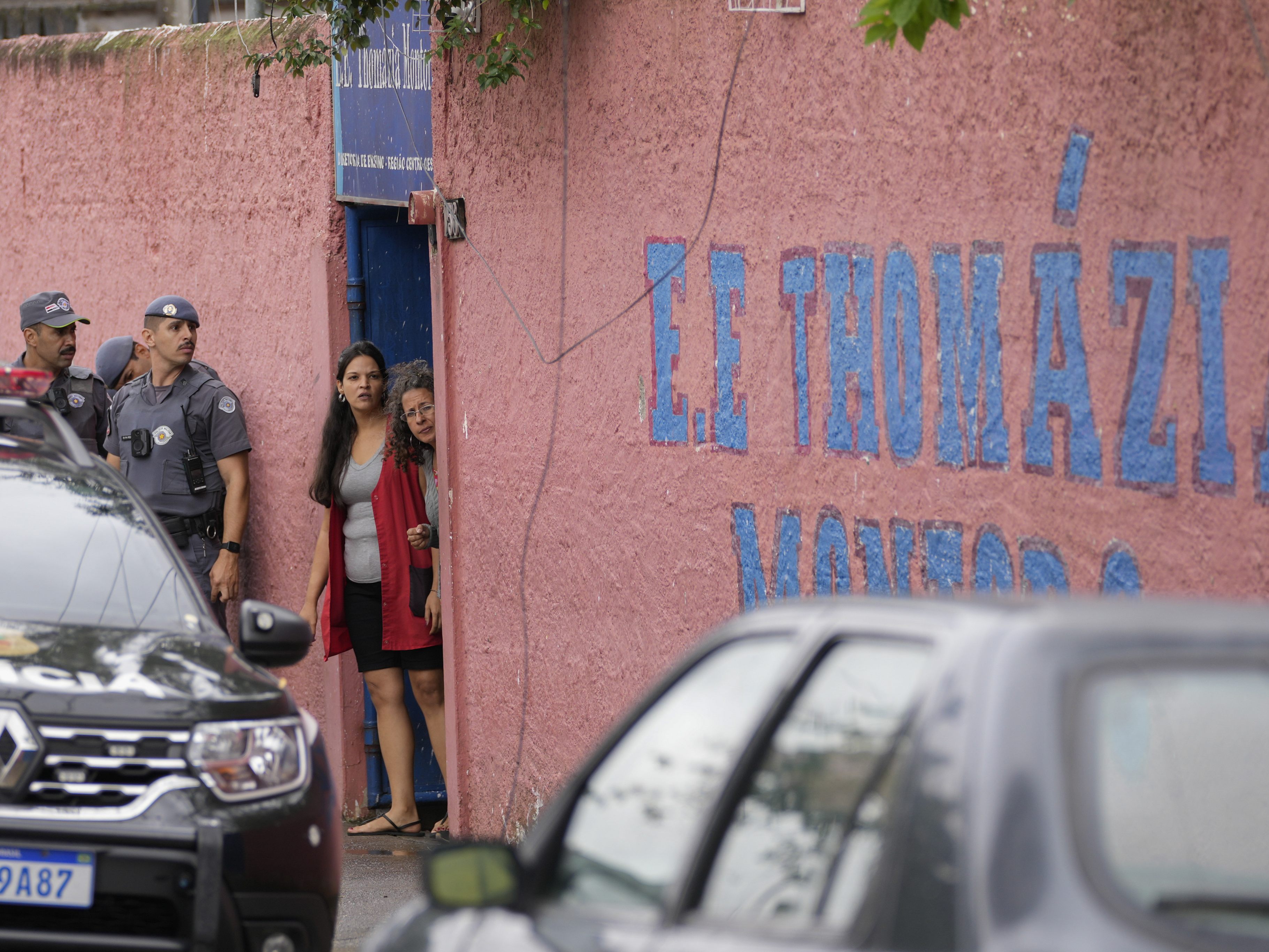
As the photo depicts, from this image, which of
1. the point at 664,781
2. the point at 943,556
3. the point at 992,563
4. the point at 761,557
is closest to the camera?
the point at 664,781

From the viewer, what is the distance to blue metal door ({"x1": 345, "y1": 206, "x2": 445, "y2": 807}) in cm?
894

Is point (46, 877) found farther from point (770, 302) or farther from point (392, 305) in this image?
point (392, 305)

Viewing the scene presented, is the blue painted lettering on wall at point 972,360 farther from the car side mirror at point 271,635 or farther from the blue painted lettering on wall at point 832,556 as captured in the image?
the car side mirror at point 271,635

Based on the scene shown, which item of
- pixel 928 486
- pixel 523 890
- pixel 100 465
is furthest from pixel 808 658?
pixel 100 465

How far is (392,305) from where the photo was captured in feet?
30.1

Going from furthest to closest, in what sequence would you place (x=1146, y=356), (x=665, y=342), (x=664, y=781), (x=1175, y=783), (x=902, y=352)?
1. (x=665, y=342)
2. (x=902, y=352)
3. (x=1146, y=356)
4. (x=664, y=781)
5. (x=1175, y=783)

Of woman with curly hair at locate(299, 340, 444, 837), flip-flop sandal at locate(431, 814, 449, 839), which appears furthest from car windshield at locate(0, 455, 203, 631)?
flip-flop sandal at locate(431, 814, 449, 839)

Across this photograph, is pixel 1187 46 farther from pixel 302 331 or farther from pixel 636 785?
pixel 302 331

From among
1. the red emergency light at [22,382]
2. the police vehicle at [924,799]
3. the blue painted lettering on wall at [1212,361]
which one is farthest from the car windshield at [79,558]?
the blue painted lettering on wall at [1212,361]

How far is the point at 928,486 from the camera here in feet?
17.8

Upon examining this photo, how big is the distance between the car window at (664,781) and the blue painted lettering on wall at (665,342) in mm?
3697

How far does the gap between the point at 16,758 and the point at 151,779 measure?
33cm

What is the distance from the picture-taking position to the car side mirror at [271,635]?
5.22m

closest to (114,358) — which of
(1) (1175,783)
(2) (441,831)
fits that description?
(2) (441,831)
